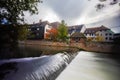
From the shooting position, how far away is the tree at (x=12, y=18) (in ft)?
11.9

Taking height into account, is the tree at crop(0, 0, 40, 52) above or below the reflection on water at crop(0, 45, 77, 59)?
above

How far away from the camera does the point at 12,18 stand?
12.6 feet

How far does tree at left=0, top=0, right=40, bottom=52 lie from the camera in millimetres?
3623

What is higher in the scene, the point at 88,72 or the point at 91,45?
the point at 91,45

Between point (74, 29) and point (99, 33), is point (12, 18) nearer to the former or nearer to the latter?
point (74, 29)

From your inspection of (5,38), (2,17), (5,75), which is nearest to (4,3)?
(2,17)

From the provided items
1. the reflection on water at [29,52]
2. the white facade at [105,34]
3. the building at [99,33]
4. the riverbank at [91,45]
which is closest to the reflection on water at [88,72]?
the reflection on water at [29,52]

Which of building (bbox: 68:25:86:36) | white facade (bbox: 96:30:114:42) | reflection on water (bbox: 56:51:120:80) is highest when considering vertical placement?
→ building (bbox: 68:25:86:36)

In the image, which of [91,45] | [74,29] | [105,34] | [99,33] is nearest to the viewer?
[91,45]

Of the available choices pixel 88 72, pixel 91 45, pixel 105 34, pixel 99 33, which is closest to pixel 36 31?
pixel 91 45

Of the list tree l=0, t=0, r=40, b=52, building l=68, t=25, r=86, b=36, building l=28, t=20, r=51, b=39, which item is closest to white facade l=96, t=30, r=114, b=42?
building l=68, t=25, r=86, b=36

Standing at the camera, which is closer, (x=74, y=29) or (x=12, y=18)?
(x=12, y=18)

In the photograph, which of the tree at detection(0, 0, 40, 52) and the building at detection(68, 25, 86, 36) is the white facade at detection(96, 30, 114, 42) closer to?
the building at detection(68, 25, 86, 36)

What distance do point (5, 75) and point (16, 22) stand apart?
2.48 metres
